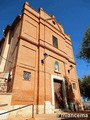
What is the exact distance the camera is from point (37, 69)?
1241 cm

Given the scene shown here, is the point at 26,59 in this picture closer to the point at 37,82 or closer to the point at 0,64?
the point at 37,82

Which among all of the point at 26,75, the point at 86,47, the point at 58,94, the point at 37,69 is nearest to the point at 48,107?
the point at 58,94

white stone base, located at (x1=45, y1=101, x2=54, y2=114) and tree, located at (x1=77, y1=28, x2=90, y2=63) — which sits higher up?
tree, located at (x1=77, y1=28, x2=90, y2=63)

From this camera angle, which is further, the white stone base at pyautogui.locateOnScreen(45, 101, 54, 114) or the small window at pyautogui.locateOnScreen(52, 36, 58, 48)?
the small window at pyautogui.locateOnScreen(52, 36, 58, 48)

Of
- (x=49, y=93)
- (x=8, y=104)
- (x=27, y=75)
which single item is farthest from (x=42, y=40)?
(x=8, y=104)

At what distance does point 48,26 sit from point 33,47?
4937mm

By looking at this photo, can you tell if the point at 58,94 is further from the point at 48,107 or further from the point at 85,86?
the point at 85,86

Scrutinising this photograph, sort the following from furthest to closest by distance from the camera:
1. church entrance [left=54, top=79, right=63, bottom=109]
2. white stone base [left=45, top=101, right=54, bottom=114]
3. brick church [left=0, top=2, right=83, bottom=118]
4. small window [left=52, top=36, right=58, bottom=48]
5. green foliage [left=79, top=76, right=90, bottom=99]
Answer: green foliage [left=79, top=76, right=90, bottom=99], small window [left=52, top=36, right=58, bottom=48], church entrance [left=54, top=79, right=63, bottom=109], white stone base [left=45, top=101, right=54, bottom=114], brick church [left=0, top=2, right=83, bottom=118]

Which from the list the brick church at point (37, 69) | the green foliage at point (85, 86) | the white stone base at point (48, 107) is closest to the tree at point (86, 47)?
the brick church at point (37, 69)

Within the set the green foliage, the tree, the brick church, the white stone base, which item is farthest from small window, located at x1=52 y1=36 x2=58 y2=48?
the green foliage

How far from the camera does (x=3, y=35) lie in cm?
1877

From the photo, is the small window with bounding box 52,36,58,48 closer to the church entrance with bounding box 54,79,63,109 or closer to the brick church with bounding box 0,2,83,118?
the brick church with bounding box 0,2,83,118

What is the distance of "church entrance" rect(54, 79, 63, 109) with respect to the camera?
13025 millimetres

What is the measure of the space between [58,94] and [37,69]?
3789 millimetres
